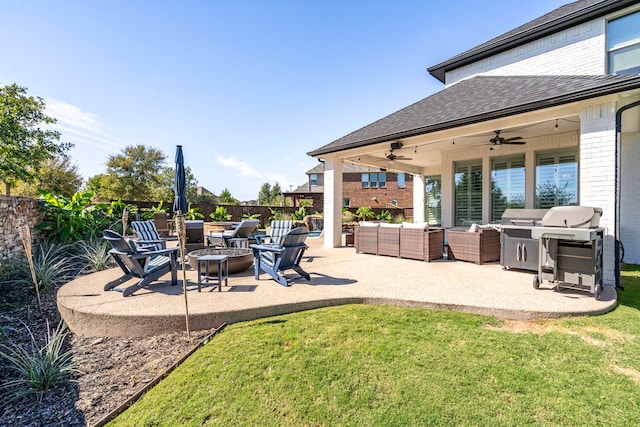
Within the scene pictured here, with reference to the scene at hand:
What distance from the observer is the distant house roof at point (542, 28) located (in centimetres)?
746

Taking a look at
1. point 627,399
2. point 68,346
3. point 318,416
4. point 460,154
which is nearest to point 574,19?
point 460,154

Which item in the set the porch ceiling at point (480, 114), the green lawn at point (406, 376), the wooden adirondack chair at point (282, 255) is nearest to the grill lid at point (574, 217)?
the green lawn at point (406, 376)

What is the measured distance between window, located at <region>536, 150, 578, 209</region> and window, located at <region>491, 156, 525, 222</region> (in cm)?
46

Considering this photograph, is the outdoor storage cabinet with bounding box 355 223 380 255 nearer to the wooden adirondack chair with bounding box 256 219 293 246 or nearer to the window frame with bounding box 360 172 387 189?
the wooden adirondack chair with bounding box 256 219 293 246

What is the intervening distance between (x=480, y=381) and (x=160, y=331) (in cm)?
331

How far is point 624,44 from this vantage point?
7277 millimetres

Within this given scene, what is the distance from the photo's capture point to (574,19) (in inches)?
315

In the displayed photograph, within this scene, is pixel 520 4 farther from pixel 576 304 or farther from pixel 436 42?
pixel 576 304

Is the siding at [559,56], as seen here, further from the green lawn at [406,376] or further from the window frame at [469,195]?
the green lawn at [406,376]

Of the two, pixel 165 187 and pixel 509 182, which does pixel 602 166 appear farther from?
pixel 165 187

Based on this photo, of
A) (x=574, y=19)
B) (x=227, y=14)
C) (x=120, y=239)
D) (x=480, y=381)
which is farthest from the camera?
(x=227, y=14)

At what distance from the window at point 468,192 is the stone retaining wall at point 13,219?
12.2 metres

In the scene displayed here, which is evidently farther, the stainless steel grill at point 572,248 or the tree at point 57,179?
the tree at point 57,179

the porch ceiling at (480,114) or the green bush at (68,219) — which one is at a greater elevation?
the porch ceiling at (480,114)
